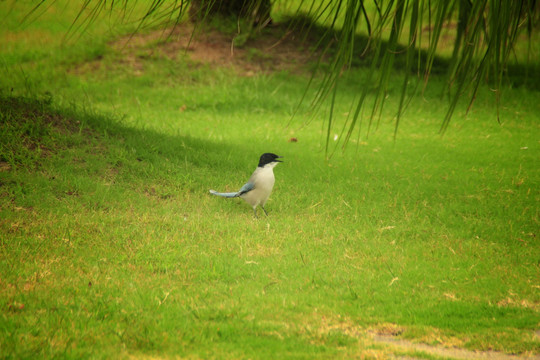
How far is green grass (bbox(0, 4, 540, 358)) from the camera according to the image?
116 inches

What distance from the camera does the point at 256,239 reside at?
14.3 ft

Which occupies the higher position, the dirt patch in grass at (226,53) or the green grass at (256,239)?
the dirt patch in grass at (226,53)

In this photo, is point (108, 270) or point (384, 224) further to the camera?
point (384, 224)

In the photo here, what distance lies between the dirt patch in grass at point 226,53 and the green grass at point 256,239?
3.02 m

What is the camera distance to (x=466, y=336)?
298 centimetres

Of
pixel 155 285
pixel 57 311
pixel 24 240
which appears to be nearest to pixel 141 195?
pixel 24 240

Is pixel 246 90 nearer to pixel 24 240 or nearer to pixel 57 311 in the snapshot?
pixel 24 240

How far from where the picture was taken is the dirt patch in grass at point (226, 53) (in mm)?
11047

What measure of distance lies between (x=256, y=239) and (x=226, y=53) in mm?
7960

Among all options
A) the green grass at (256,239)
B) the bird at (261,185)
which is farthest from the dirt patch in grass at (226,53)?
the bird at (261,185)

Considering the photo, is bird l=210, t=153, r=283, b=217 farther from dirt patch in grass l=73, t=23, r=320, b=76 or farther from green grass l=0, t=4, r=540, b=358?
dirt patch in grass l=73, t=23, r=320, b=76

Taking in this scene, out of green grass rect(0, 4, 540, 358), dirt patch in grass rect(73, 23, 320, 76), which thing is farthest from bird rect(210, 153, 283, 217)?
dirt patch in grass rect(73, 23, 320, 76)

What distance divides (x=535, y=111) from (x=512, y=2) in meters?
7.52

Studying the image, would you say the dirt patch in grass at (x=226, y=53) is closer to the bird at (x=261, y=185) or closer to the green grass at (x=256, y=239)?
the green grass at (x=256, y=239)
